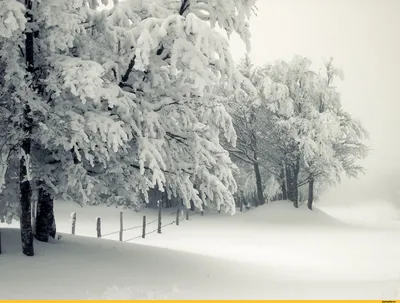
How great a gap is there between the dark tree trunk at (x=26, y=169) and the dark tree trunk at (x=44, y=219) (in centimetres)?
169

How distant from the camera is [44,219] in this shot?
12047 millimetres

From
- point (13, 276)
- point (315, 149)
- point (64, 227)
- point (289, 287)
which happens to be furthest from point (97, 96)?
point (315, 149)

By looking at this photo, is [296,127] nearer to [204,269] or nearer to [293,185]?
[293,185]

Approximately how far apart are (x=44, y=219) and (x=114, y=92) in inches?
180

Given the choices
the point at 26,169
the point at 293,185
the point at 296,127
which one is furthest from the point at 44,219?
the point at 293,185

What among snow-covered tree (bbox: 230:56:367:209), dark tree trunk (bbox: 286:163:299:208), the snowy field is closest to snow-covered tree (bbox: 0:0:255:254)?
the snowy field

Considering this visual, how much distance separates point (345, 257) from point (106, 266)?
10494 millimetres

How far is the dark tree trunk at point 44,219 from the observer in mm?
11903

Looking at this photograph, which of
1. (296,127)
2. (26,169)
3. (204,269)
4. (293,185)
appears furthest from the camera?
(293,185)

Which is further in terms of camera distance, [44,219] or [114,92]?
[44,219]

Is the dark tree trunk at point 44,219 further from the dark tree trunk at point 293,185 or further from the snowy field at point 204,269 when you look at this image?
the dark tree trunk at point 293,185

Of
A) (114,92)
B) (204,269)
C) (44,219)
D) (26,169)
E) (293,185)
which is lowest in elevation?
(204,269)

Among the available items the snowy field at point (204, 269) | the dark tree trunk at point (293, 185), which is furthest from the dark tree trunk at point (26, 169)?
the dark tree trunk at point (293, 185)

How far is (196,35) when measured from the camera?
30.5 feet
